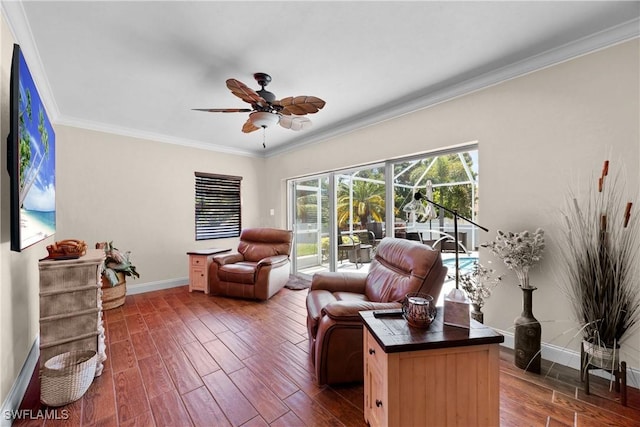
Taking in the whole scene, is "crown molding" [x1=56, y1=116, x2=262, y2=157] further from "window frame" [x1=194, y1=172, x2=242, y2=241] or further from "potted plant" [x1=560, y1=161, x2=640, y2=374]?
"potted plant" [x1=560, y1=161, x2=640, y2=374]

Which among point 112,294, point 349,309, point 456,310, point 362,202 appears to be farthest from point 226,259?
point 456,310

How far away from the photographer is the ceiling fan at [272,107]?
2180 mm

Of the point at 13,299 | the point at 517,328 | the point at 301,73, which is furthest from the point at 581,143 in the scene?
the point at 13,299

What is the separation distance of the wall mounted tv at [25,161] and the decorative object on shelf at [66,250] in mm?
116

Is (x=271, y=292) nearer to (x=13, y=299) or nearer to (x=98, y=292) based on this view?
(x=98, y=292)

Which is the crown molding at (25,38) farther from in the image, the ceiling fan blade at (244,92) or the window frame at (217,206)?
the window frame at (217,206)

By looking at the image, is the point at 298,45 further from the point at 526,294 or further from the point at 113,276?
the point at 113,276

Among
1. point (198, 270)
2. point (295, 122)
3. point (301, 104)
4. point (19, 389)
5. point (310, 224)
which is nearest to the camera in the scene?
point (19, 389)

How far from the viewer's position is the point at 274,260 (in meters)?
3.80

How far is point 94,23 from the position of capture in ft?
5.82

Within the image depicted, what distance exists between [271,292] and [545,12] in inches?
150

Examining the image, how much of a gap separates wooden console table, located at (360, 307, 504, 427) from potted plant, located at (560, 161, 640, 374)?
3.78ft

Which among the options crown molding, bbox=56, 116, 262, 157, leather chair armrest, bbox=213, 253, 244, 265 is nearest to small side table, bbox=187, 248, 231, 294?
leather chair armrest, bbox=213, 253, 244, 265

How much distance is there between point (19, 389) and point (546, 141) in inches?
166
